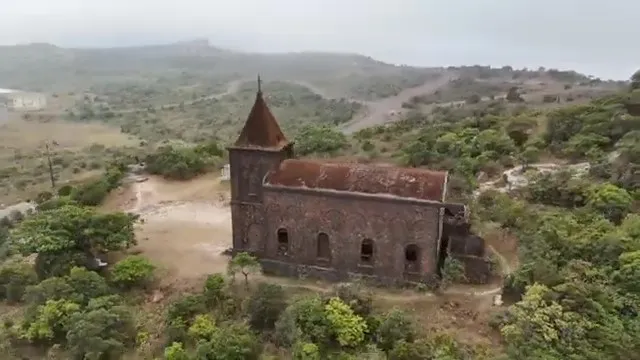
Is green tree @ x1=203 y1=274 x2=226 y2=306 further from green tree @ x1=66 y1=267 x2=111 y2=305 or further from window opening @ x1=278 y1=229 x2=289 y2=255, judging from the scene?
green tree @ x1=66 y1=267 x2=111 y2=305

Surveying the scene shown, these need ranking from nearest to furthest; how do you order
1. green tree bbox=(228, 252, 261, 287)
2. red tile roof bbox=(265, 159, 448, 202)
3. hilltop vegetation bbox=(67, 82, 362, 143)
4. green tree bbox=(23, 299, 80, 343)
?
1. green tree bbox=(23, 299, 80, 343)
2. red tile roof bbox=(265, 159, 448, 202)
3. green tree bbox=(228, 252, 261, 287)
4. hilltop vegetation bbox=(67, 82, 362, 143)

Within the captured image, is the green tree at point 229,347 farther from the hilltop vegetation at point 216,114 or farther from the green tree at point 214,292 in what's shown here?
the hilltop vegetation at point 216,114

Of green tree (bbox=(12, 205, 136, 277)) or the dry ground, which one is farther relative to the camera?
green tree (bbox=(12, 205, 136, 277))

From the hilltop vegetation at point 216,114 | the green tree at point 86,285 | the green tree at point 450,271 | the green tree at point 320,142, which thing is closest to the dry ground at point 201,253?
the green tree at point 450,271

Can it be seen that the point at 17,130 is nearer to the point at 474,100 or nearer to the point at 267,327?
the point at 474,100

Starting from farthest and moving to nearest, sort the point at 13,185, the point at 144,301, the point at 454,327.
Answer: the point at 13,185
the point at 144,301
the point at 454,327

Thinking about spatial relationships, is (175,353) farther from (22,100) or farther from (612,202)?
(22,100)

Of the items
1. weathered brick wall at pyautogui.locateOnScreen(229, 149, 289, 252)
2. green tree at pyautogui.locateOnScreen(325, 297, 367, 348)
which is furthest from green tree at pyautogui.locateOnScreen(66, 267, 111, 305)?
green tree at pyautogui.locateOnScreen(325, 297, 367, 348)

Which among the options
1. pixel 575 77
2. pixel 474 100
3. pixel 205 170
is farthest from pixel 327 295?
pixel 575 77
